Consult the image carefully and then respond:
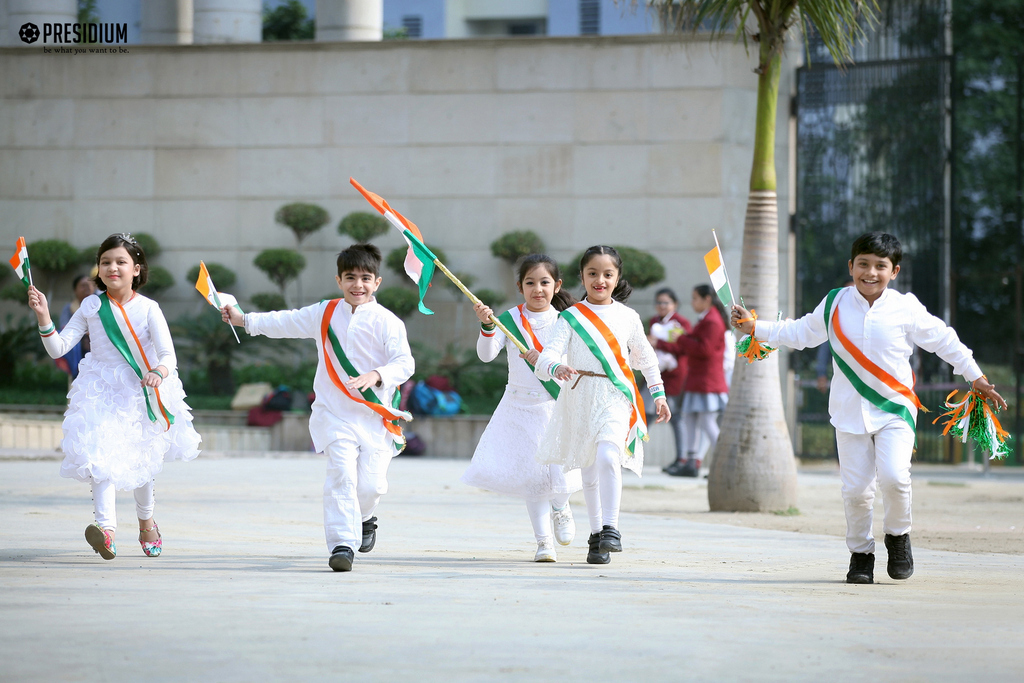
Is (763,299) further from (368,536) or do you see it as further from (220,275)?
(220,275)

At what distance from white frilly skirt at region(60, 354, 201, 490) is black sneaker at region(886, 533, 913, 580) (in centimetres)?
358

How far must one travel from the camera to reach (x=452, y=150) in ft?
54.7

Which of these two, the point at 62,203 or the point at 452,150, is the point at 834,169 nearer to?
the point at 452,150

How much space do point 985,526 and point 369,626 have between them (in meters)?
5.98

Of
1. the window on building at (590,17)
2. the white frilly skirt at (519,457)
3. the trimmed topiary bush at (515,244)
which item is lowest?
the white frilly skirt at (519,457)

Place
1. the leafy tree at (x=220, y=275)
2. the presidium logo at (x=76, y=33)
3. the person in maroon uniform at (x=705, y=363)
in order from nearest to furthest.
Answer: the person in maroon uniform at (x=705, y=363) < the leafy tree at (x=220, y=275) < the presidium logo at (x=76, y=33)

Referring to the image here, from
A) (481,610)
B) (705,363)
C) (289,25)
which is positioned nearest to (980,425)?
(481,610)

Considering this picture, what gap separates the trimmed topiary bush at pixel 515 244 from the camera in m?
16.1

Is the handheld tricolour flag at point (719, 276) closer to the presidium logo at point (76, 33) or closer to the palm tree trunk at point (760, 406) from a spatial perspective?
the palm tree trunk at point (760, 406)

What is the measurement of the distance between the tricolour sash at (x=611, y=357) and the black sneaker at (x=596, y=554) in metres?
0.50

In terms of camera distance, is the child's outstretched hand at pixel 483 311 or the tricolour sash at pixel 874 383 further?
the child's outstretched hand at pixel 483 311

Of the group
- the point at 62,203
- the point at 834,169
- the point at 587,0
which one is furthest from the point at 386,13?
the point at 834,169

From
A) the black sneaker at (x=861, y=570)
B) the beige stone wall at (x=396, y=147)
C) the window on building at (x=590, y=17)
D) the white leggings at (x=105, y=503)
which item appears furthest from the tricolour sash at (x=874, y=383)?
the window on building at (x=590, y=17)

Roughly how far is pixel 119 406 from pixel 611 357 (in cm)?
258
